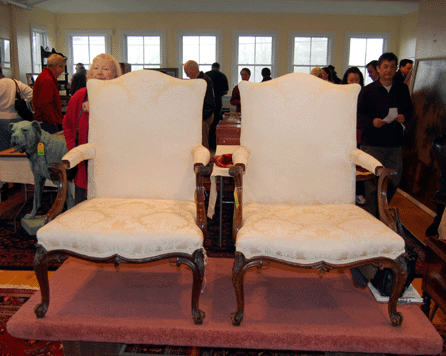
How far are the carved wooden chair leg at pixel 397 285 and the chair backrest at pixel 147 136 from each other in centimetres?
112

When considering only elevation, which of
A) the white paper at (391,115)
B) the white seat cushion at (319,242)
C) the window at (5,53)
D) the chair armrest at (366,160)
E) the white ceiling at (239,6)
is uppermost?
the white ceiling at (239,6)

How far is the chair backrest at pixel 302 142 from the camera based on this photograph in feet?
7.64

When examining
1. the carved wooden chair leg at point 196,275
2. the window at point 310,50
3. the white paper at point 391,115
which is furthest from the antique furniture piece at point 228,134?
the window at point 310,50

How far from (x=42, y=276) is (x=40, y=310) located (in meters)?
0.15

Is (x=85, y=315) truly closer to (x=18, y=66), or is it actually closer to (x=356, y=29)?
(x=18, y=66)

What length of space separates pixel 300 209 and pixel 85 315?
1.15 meters

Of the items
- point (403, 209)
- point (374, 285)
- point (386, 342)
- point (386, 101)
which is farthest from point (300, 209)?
point (403, 209)

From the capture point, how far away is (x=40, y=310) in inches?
72.1

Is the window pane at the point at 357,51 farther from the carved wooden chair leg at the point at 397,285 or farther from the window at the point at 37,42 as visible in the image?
the carved wooden chair leg at the point at 397,285

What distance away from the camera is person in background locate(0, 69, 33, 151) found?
4.69 metres

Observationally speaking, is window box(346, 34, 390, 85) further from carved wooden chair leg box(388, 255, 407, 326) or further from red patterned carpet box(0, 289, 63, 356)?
red patterned carpet box(0, 289, 63, 356)

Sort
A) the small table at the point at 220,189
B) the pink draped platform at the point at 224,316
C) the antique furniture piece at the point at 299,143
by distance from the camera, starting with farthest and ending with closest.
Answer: the small table at the point at 220,189 → the antique furniture piece at the point at 299,143 → the pink draped platform at the point at 224,316

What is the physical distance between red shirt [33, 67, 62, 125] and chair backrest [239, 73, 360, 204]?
2827 millimetres

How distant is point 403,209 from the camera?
4.43 meters
